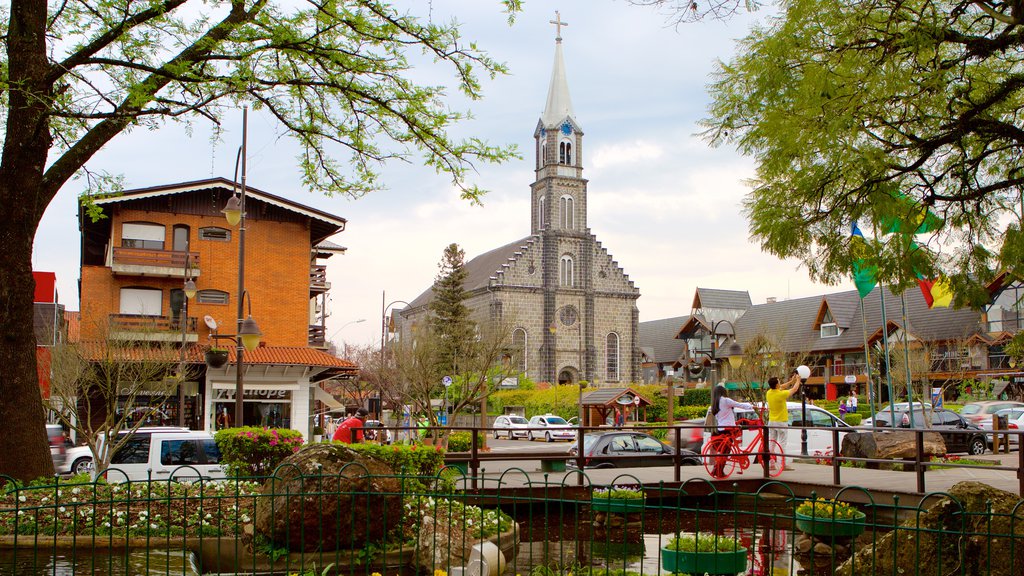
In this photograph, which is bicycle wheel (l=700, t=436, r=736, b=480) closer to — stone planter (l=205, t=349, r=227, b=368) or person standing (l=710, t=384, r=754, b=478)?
person standing (l=710, t=384, r=754, b=478)

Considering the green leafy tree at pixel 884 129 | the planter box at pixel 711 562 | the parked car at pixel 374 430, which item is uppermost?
the green leafy tree at pixel 884 129

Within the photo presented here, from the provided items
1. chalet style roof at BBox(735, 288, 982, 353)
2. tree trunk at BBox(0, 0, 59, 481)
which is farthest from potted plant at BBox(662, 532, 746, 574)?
chalet style roof at BBox(735, 288, 982, 353)

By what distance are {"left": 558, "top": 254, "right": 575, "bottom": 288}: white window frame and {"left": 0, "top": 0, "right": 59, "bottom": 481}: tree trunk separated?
231 ft

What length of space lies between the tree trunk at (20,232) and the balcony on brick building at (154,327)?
74.1 ft

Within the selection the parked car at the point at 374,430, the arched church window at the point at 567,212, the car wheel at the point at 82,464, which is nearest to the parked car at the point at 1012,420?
the parked car at the point at 374,430

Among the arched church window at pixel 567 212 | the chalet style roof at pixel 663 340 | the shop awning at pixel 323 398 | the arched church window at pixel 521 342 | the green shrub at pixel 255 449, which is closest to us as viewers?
the green shrub at pixel 255 449

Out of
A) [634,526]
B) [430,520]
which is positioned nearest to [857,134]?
[430,520]

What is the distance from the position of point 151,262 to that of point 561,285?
46.2 metres

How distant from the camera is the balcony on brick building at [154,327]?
35.7m

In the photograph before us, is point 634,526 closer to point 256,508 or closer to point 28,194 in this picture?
point 256,508

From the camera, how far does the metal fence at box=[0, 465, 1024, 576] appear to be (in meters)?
7.32

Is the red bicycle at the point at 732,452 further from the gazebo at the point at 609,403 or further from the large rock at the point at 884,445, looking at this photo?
the gazebo at the point at 609,403

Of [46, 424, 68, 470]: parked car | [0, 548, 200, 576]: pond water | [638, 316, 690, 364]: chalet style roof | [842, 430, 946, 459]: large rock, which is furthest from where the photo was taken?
[638, 316, 690, 364]: chalet style roof

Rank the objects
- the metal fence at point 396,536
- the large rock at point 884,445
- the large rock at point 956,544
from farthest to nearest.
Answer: the large rock at point 884,445 → the large rock at point 956,544 → the metal fence at point 396,536
